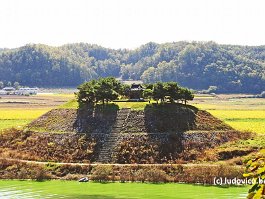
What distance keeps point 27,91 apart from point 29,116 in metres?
81.6

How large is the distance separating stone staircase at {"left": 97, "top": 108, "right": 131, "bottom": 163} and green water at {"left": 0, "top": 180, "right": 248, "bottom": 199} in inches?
249

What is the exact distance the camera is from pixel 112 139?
158 ft

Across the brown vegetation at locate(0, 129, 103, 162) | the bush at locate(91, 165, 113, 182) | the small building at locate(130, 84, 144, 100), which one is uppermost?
the small building at locate(130, 84, 144, 100)

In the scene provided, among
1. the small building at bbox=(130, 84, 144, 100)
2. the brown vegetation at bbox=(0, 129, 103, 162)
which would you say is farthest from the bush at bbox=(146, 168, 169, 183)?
the small building at bbox=(130, 84, 144, 100)

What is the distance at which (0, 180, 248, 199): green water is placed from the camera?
32906 mm

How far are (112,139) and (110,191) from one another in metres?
13.3

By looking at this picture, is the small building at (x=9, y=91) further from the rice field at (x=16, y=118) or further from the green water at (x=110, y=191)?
the green water at (x=110, y=191)

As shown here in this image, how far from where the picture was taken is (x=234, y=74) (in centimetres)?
18088

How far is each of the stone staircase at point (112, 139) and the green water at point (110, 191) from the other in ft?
20.7

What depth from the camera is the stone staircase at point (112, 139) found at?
4603 centimetres

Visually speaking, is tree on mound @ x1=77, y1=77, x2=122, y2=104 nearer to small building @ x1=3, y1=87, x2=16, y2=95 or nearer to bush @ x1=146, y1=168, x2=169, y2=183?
bush @ x1=146, y1=168, x2=169, y2=183

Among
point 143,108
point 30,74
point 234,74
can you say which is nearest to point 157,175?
point 143,108

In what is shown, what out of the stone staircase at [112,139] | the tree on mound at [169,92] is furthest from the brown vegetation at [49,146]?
the tree on mound at [169,92]

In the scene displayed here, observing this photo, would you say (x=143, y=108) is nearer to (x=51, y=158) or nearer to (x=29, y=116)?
(x=51, y=158)
